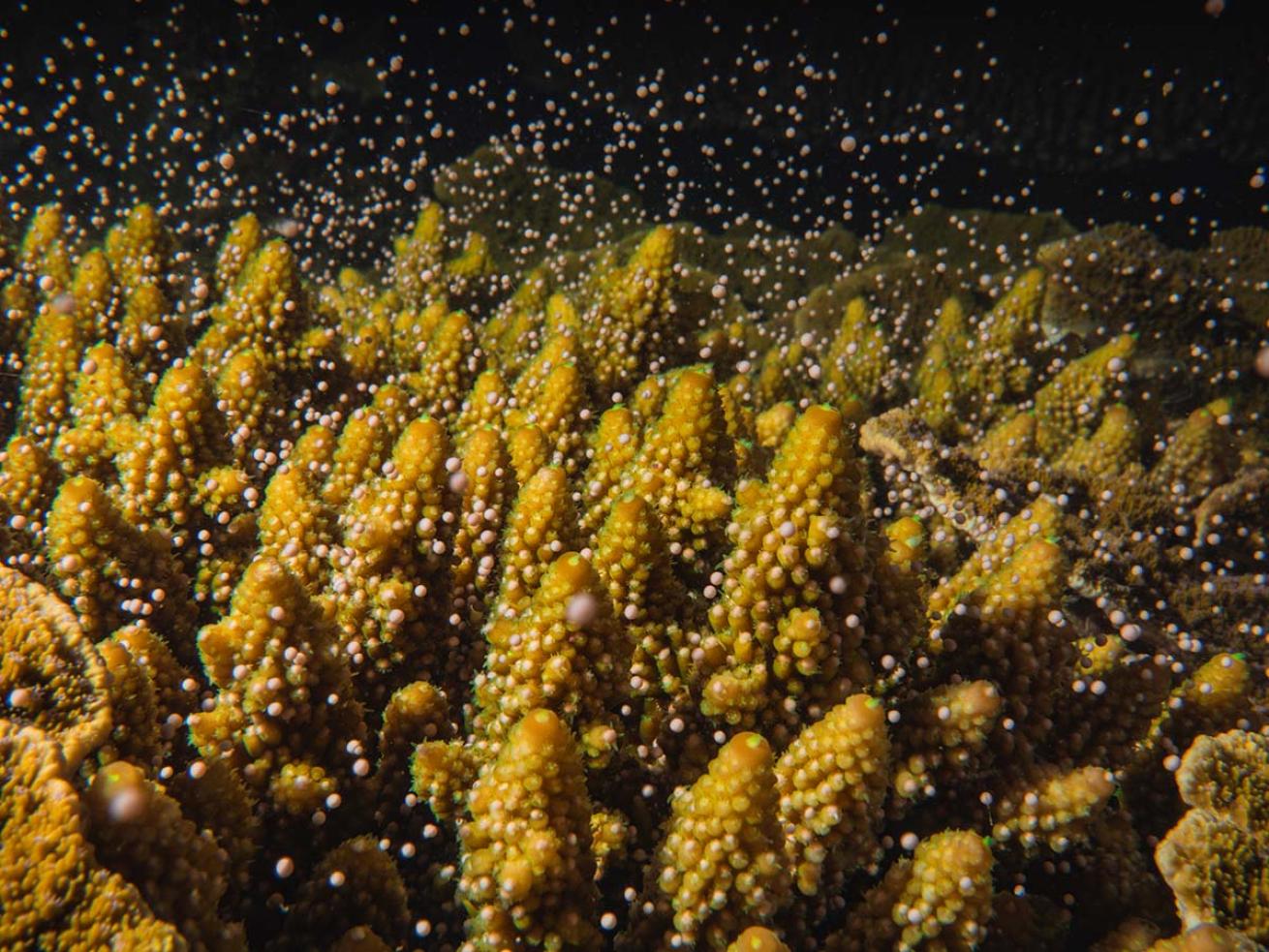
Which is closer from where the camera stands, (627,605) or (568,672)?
(568,672)

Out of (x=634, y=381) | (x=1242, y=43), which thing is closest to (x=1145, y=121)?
(x=1242, y=43)

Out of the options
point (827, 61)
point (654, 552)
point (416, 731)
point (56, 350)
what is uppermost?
point (827, 61)

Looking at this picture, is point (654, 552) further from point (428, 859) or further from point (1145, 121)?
point (1145, 121)

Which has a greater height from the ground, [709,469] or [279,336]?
[279,336]
